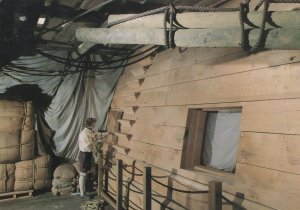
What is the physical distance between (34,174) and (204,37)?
22.9 ft

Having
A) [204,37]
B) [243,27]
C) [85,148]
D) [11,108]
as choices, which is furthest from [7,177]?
[243,27]

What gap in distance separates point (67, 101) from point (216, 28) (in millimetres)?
6629

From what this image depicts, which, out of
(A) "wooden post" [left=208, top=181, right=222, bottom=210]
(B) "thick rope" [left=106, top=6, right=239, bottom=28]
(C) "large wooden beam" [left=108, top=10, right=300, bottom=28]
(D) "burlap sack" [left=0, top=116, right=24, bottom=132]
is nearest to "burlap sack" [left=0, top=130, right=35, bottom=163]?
(D) "burlap sack" [left=0, top=116, right=24, bottom=132]

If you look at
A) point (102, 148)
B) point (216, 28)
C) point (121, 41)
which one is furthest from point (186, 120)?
point (102, 148)

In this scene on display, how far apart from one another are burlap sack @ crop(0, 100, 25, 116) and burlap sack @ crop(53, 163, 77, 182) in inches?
71.5

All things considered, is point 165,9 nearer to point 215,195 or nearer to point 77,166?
point 215,195

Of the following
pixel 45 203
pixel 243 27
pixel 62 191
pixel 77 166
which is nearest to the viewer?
pixel 243 27

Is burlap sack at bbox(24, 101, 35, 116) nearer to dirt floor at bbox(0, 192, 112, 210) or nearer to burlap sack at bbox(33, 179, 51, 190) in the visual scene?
burlap sack at bbox(33, 179, 51, 190)

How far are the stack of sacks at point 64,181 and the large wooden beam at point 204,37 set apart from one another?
204 inches

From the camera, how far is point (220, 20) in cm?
302

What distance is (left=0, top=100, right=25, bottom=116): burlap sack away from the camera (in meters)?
8.04

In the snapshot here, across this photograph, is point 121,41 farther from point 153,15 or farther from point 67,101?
point 67,101

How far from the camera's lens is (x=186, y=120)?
4.89 meters

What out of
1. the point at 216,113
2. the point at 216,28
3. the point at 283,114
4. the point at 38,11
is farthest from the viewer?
the point at 38,11
